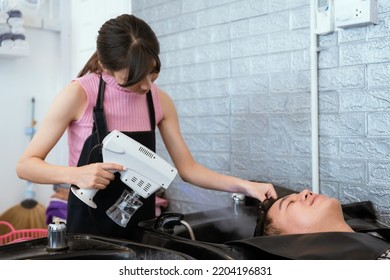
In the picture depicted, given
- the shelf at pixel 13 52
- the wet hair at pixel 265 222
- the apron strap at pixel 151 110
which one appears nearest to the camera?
the wet hair at pixel 265 222

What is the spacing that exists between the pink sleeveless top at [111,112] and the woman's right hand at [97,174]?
0.63ft

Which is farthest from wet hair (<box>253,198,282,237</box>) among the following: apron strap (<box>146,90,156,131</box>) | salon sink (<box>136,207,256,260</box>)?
apron strap (<box>146,90,156,131</box>)

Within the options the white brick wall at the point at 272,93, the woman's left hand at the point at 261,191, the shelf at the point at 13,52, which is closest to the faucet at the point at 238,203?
the woman's left hand at the point at 261,191

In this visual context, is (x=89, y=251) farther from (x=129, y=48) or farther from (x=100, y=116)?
(x=129, y=48)

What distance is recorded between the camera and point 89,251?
1042 millimetres

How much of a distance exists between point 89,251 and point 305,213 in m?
0.55

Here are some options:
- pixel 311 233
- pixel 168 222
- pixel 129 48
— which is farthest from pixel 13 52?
pixel 311 233

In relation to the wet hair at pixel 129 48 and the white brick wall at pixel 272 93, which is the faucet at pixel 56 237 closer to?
the wet hair at pixel 129 48

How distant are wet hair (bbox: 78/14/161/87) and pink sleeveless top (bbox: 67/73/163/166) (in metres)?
0.08

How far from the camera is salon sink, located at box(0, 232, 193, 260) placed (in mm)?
1017

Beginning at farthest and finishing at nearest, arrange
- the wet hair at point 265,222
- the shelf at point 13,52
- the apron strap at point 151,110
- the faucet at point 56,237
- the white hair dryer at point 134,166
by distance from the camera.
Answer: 1. the shelf at point 13,52
2. the apron strap at point 151,110
3. the wet hair at point 265,222
4. the white hair dryer at point 134,166
5. the faucet at point 56,237

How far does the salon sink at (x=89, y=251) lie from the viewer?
40.0 inches

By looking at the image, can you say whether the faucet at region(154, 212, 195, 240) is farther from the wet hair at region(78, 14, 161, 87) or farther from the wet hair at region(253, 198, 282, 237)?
the wet hair at region(78, 14, 161, 87)
